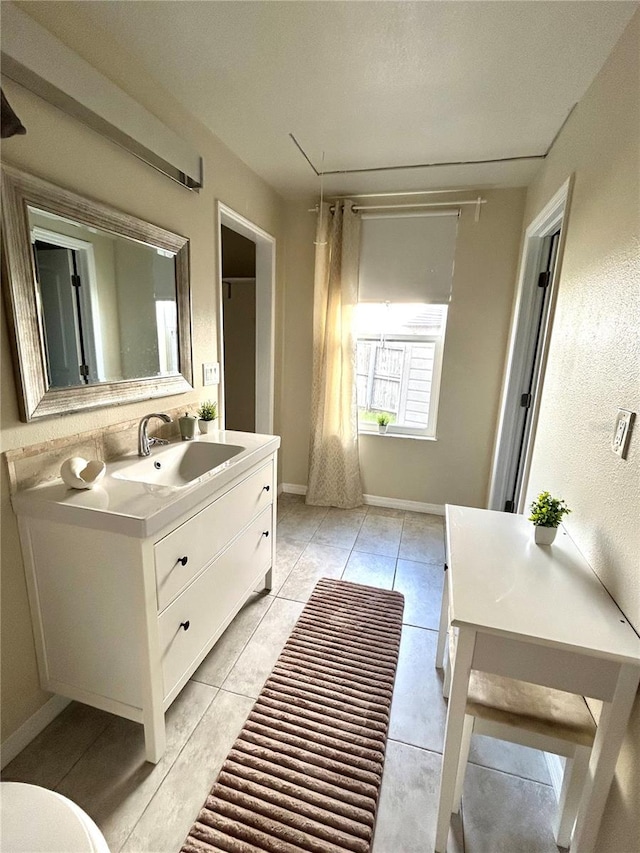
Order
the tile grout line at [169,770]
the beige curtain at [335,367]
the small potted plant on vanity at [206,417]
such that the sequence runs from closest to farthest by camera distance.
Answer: the tile grout line at [169,770] < the small potted plant on vanity at [206,417] < the beige curtain at [335,367]

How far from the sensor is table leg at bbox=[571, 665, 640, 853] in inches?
35.5

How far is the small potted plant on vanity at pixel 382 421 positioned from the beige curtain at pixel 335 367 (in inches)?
8.3

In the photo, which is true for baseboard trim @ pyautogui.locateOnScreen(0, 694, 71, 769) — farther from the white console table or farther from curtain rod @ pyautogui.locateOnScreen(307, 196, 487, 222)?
curtain rod @ pyautogui.locateOnScreen(307, 196, 487, 222)

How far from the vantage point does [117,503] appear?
1.22m

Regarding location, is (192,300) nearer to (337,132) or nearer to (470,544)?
(337,132)

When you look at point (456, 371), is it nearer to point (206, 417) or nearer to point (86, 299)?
point (206, 417)

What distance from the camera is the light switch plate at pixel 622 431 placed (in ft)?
3.44

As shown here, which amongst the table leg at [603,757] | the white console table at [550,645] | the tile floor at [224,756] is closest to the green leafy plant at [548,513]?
the white console table at [550,645]

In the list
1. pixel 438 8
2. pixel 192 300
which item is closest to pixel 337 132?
pixel 438 8

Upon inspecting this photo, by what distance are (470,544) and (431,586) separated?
1.21m

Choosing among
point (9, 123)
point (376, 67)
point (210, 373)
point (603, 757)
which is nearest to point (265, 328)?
point (210, 373)

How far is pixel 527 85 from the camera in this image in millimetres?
1629

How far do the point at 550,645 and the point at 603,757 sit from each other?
32 centimetres

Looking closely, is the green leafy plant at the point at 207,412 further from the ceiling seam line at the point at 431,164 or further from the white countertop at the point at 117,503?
the ceiling seam line at the point at 431,164
